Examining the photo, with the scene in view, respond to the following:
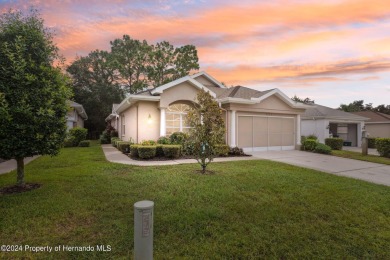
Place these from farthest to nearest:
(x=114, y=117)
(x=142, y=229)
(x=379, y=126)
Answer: (x=114, y=117)
(x=379, y=126)
(x=142, y=229)

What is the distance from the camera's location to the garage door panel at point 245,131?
15.3 metres

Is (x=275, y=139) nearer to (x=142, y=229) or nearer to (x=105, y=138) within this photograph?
(x=142, y=229)

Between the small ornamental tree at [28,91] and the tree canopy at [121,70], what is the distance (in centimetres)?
2863

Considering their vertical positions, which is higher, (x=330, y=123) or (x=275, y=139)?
(x=330, y=123)

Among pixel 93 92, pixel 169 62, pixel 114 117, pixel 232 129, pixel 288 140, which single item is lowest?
pixel 288 140

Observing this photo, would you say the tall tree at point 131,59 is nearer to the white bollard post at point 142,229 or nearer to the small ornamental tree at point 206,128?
the small ornamental tree at point 206,128

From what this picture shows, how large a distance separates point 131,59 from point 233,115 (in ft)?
101

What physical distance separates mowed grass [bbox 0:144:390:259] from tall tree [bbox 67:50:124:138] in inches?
1086

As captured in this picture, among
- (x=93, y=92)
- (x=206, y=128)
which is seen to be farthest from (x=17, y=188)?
(x=93, y=92)

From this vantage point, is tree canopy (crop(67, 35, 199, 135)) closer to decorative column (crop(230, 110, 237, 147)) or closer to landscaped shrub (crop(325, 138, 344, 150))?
decorative column (crop(230, 110, 237, 147))

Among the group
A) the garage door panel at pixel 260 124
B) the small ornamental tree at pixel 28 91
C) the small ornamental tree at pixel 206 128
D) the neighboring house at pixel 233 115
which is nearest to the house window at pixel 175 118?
the neighboring house at pixel 233 115

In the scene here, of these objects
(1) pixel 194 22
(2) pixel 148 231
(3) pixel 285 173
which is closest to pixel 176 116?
(1) pixel 194 22

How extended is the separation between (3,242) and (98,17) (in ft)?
32.2

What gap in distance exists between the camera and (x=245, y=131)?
15516mm
